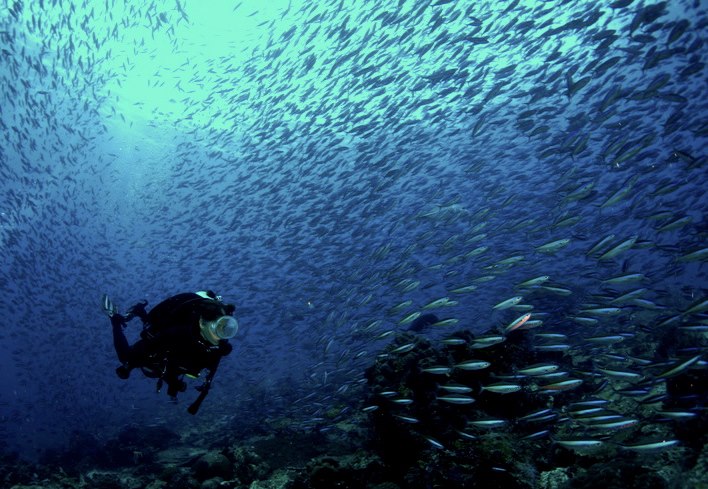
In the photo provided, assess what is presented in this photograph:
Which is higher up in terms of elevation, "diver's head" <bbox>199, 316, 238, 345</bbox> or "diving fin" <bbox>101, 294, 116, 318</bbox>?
"diving fin" <bbox>101, 294, 116, 318</bbox>

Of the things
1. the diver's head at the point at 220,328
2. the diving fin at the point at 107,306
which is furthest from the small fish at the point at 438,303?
the diving fin at the point at 107,306

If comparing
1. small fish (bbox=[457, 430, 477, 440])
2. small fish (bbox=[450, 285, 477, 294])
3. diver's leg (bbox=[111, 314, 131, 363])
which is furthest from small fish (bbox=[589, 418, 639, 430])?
diver's leg (bbox=[111, 314, 131, 363])

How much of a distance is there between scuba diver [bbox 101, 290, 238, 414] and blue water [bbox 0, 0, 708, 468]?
4517mm

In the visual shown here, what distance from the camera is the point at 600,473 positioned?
3537 millimetres

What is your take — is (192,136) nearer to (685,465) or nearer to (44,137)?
(44,137)

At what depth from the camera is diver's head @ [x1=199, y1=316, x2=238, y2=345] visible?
412 centimetres

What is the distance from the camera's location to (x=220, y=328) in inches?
164

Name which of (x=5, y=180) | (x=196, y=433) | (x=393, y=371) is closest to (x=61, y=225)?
(x=5, y=180)

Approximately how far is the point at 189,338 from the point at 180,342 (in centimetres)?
13

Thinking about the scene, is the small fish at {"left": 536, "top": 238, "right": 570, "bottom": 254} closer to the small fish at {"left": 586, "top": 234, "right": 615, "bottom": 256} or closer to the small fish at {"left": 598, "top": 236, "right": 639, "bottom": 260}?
the small fish at {"left": 586, "top": 234, "right": 615, "bottom": 256}

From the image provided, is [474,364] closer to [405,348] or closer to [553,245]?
[405,348]

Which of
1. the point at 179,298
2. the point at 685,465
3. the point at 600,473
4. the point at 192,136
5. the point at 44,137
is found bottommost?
the point at 685,465

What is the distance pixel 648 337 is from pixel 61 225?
155ft

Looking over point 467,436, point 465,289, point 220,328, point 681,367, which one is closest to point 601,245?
point 465,289
